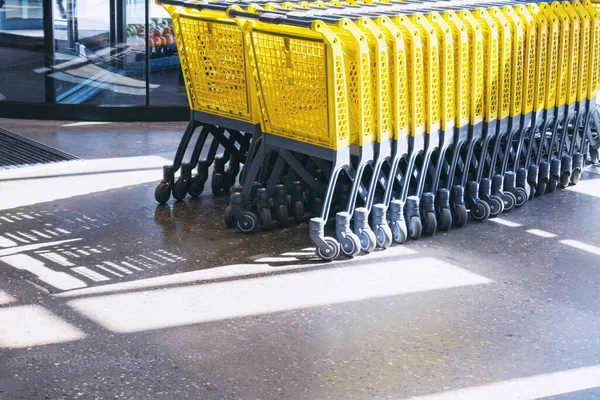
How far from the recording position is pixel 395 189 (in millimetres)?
5418

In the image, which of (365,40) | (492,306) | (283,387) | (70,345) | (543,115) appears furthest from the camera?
(543,115)

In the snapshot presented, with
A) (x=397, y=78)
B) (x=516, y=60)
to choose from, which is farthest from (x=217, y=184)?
(x=516, y=60)

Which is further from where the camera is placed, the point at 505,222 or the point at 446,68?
the point at 505,222

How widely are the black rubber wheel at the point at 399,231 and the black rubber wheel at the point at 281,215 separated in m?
0.64

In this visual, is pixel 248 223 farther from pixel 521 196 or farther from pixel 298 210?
pixel 521 196

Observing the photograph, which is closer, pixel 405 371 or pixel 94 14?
pixel 405 371

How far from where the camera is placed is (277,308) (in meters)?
4.17

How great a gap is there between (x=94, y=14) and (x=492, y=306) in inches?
197

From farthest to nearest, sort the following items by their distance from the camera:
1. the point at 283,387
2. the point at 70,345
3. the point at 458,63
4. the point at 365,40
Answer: the point at 458,63
the point at 365,40
the point at 70,345
the point at 283,387

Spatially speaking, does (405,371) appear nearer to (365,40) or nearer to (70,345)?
(70,345)

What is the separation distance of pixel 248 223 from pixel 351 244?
0.67 metres

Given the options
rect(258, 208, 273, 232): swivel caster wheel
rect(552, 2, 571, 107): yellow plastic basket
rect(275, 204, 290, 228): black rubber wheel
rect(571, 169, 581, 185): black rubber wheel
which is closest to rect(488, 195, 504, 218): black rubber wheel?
rect(552, 2, 571, 107): yellow plastic basket

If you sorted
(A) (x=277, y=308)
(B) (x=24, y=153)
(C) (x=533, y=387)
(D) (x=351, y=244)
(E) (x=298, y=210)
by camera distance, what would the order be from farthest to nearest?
1. (B) (x=24, y=153)
2. (E) (x=298, y=210)
3. (D) (x=351, y=244)
4. (A) (x=277, y=308)
5. (C) (x=533, y=387)

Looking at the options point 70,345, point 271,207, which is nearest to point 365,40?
point 271,207
